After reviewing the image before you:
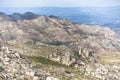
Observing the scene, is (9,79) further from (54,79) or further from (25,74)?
(54,79)

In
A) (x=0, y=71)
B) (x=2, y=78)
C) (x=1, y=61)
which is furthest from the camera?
(x=1, y=61)

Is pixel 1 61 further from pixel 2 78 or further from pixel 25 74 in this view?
pixel 2 78

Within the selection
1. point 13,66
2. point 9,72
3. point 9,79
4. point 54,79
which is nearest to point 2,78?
point 9,79

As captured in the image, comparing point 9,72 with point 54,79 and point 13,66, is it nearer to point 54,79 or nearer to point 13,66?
point 13,66

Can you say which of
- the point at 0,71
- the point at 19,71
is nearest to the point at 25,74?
the point at 19,71

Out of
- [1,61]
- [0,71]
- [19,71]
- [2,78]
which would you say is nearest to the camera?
[2,78]

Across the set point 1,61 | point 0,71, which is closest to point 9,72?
point 0,71

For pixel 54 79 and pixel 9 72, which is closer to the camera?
pixel 9 72

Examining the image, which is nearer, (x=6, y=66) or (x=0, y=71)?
(x=0, y=71)

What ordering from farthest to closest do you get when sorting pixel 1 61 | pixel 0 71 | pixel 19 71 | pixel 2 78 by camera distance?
pixel 1 61 → pixel 19 71 → pixel 0 71 → pixel 2 78
